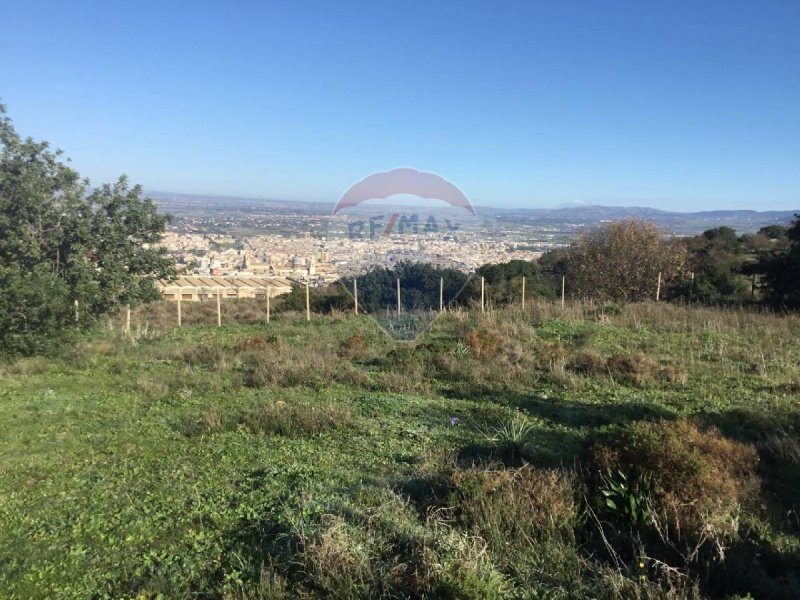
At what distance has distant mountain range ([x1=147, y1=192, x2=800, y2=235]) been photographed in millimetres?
18700

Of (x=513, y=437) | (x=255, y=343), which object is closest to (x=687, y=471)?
(x=513, y=437)

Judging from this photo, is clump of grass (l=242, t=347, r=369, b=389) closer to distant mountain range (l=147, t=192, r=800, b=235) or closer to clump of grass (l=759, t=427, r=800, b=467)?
distant mountain range (l=147, t=192, r=800, b=235)

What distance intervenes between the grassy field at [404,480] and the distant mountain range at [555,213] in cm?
356

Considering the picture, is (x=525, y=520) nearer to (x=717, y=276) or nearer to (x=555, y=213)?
(x=717, y=276)

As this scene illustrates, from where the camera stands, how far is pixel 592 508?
13.4 feet

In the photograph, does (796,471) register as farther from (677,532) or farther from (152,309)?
(152,309)

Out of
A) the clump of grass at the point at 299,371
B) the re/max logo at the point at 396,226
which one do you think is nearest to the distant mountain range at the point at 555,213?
the re/max logo at the point at 396,226

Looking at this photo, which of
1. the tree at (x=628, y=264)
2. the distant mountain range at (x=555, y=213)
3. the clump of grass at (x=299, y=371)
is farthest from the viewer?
the tree at (x=628, y=264)

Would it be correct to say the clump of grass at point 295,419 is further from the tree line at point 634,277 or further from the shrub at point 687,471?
the tree line at point 634,277

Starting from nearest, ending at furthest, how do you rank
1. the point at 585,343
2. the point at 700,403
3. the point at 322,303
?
the point at 700,403, the point at 585,343, the point at 322,303

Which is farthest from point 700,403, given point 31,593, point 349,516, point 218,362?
point 218,362

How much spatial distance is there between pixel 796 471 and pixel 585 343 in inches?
270

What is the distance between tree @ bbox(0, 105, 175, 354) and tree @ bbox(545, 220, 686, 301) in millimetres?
18055

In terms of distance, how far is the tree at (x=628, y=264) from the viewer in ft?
77.1
